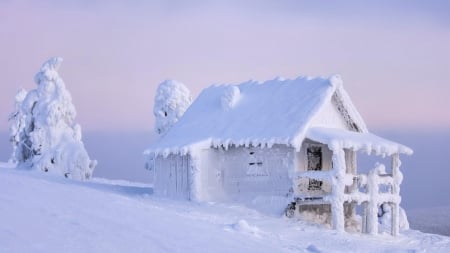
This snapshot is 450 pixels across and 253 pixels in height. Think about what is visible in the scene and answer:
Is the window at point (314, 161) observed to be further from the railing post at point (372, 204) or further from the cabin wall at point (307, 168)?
the railing post at point (372, 204)

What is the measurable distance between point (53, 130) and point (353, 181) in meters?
24.9

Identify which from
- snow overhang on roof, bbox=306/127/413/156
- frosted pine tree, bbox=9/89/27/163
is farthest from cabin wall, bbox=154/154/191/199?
frosted pine tree, bbox=9/89/27/163

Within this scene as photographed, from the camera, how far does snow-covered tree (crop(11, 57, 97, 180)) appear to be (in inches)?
1897

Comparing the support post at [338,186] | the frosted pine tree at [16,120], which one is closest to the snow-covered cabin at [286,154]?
the support post at [338,186]

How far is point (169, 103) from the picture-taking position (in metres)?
48.1

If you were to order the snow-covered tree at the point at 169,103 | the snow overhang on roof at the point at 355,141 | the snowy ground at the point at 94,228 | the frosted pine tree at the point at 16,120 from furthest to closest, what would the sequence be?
the frosted pine tree at the point at 16,120 < the snow-covered tree at the point at 169,103 < the snow overhang on roof at the point at 355,141 < the snowy ground at the point at 94,228

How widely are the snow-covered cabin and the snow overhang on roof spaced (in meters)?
0.05

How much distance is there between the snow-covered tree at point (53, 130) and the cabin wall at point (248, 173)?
1637cm

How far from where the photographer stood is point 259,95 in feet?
121

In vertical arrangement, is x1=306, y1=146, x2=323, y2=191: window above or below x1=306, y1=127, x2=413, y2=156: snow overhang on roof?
below

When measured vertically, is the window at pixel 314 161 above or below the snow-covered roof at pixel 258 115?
below

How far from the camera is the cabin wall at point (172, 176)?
34.8 meters

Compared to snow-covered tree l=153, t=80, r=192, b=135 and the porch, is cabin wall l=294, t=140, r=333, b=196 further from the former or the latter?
snow-covered tree l=153, t=80, r=192, b=135

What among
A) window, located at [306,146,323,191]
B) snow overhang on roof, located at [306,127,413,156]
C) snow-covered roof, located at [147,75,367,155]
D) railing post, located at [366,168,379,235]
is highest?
snow-covered roof, located at [147,75,367,155]
